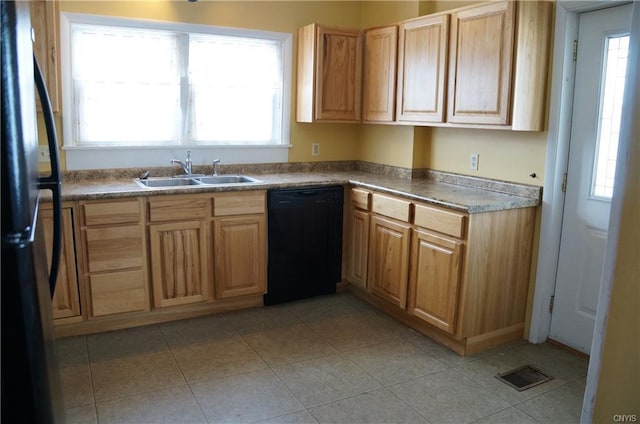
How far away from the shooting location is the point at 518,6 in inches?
116

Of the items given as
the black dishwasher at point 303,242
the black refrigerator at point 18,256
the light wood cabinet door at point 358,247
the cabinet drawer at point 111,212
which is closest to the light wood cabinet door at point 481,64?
the light wood cabinet door at point 358,247

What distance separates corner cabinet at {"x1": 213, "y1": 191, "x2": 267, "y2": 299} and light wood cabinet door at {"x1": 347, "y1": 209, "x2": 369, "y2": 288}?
2.31ft

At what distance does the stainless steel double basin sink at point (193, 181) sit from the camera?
3.68 metres

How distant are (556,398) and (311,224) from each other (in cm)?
194

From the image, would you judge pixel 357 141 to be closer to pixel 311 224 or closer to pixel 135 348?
pixel 311 224

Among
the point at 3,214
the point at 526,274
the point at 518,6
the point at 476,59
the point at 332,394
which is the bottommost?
the point at 332,394

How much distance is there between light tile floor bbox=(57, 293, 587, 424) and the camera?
2477 mm

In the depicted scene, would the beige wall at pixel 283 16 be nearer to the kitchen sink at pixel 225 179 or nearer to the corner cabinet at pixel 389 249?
the kitchen sink at pixel 225 179

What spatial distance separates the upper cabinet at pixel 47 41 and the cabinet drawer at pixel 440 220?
7.54ft

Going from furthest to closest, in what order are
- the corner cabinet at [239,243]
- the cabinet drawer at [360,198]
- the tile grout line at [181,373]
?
the cabinet drawer at [360,198] → the corner cabinet at [239,243] → the tile grout line at [181,373]

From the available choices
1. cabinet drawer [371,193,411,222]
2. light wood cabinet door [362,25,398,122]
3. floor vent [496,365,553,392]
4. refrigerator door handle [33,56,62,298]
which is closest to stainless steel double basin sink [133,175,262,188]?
cabinet drawer [371,193,411,222]

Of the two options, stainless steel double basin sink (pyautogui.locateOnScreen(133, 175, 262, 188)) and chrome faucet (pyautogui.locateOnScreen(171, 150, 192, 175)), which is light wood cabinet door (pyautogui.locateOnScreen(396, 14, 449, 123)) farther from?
chrome faucet (pyautogui.locateOnScreen(171, 150, 192, 175))

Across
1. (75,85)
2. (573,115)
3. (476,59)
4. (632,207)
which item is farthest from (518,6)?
(75,85)

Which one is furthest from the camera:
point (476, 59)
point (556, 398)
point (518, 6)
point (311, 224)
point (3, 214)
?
point (311, 224)
